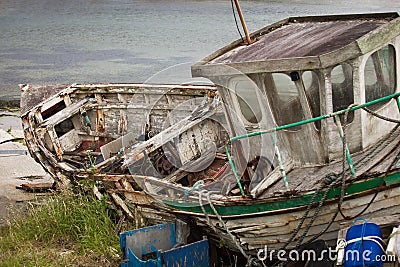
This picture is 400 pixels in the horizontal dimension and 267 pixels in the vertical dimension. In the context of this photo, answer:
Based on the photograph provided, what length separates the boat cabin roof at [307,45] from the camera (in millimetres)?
6145

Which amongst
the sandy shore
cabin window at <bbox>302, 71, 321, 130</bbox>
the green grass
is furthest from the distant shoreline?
cabin window at <bbox>302, 71, 321, 130</bbox>

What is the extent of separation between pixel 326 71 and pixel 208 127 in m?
3.29

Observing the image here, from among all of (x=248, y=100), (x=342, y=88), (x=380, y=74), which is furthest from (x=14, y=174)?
(x=380, y=74)

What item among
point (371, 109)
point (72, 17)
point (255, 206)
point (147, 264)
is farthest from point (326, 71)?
point (72, 17)

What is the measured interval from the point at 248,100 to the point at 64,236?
3256 millimetres

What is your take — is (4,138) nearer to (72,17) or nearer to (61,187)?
(61,187)

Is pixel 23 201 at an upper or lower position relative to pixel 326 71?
lower

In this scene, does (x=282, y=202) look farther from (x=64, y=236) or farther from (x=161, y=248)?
(x=64, y=236)

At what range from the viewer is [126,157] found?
830 centimetres

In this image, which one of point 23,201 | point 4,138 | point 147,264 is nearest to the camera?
point 147,264

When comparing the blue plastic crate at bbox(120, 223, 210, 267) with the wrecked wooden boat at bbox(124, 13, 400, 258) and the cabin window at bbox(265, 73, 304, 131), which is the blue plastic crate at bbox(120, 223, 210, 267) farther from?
the cabin window at bbox(265, 73, 304, 131)

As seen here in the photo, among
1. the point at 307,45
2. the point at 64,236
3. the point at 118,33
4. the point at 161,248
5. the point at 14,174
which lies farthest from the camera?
the point at 118,33

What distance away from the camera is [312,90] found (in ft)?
21.4

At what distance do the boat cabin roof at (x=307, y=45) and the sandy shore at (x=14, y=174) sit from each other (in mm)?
4123
